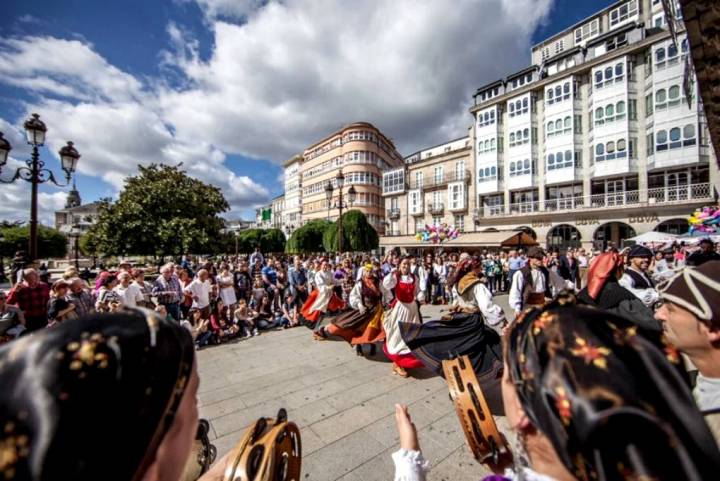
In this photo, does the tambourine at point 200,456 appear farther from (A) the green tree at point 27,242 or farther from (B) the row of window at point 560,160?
(A) the green tree at point 27,242

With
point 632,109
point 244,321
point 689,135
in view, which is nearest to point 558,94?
point 632,109

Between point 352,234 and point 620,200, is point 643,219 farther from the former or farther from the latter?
point 352,234

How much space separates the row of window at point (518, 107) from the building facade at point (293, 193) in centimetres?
4414

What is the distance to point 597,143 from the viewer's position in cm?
2591

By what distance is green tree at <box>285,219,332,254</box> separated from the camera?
125ft

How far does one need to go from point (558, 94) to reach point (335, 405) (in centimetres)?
3445

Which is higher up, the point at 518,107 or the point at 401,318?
the point at 518,107

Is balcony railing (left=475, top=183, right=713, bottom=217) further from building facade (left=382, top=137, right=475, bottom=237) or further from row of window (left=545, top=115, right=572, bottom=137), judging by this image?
row of window (left=545, top=115, right=572, bottom=137)

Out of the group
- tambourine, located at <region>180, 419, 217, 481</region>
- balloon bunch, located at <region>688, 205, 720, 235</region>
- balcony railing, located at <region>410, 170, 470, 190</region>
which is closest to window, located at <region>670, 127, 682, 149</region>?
balloon bunch, located at <region>688, 205, 720, 235</region>

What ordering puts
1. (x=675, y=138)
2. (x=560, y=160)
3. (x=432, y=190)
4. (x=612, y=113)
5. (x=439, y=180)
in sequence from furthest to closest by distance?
1. (x=432, y=190)
2. (x=439, y=180)
3. (x=560, y=160)
4. (x=612, y=113)
5. (x=675, y=138)

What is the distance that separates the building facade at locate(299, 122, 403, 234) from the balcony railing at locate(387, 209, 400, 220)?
458 centimetres

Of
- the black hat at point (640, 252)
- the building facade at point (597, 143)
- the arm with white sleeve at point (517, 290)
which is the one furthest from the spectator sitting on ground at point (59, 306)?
the building facade at point (597, 143)

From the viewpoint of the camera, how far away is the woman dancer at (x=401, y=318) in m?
4.73

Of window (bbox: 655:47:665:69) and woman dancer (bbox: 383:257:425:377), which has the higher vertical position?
window (bbox: 655:47:665:69)
